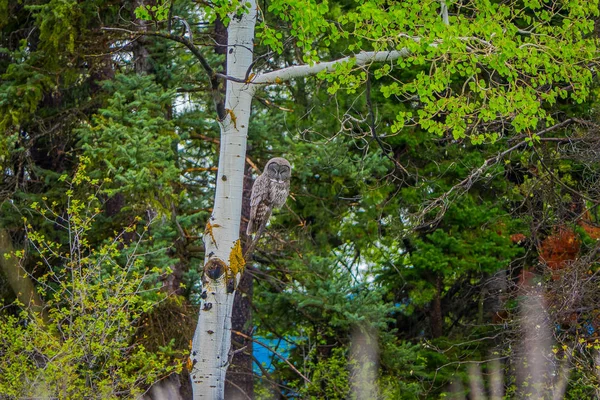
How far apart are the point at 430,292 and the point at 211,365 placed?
A: 20.8 ft

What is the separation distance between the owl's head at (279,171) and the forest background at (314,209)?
691mm

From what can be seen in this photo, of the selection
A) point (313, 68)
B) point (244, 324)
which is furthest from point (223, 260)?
point (244, 324)

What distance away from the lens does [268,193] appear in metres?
9.39

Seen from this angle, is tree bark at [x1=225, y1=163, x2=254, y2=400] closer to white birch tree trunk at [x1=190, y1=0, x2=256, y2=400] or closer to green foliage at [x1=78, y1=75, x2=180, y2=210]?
green foliage at [x1=78, y1=75, x2=180, y2=210]

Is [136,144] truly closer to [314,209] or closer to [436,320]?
[314,209]

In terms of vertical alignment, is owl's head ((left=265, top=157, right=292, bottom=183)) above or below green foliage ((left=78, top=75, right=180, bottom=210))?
below

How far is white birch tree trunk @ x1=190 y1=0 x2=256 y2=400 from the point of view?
25.2ft

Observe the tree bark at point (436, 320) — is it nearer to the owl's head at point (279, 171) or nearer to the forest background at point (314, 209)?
the forest background at point (314, 209)

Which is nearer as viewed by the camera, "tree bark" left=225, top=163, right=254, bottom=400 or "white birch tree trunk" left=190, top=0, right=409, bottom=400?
"white birch tree trunk" left=190, top=0, right=409, bottom=400

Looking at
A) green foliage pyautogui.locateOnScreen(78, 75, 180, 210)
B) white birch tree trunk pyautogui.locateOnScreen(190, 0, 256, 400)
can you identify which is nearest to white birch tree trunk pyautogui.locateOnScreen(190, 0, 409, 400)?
white birch tree trunk pyautogui.locateOnScreen(190, 0, 256, 400)

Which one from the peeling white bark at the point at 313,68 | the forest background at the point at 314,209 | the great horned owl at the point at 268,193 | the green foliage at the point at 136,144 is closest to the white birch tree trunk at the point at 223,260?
the peeling white bark at the point at 313,68

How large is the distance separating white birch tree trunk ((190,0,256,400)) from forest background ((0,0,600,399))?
875mm

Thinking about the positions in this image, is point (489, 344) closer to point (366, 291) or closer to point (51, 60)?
point (366, 291)

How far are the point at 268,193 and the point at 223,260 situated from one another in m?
1.81
